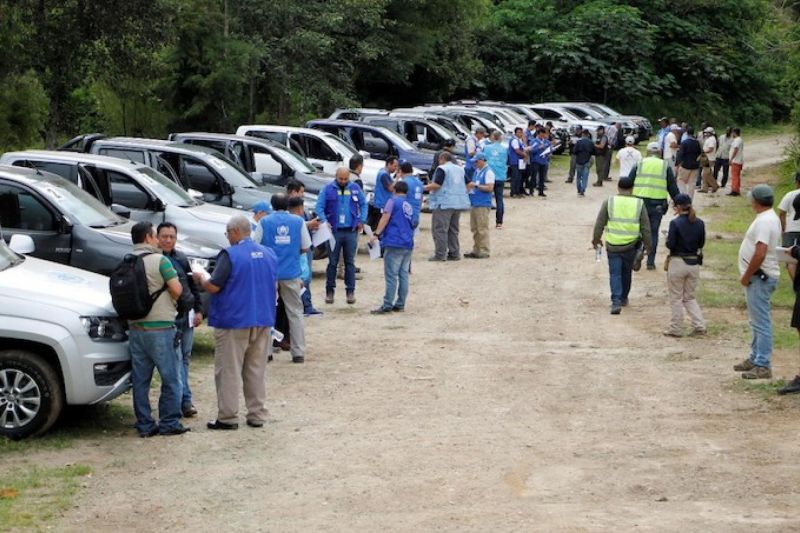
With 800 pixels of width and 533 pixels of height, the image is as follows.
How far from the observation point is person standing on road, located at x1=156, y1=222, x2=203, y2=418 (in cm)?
1052

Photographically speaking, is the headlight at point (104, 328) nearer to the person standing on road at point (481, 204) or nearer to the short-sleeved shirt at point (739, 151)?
the person standing on road at point (481, 204)

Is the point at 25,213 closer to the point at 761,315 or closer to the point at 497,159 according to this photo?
the point at 761,315

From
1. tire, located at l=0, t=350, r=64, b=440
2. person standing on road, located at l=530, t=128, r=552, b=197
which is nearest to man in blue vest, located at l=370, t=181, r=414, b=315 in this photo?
tire, located at l=0, t=350, r=64, b=440

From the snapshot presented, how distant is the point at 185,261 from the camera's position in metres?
10.8

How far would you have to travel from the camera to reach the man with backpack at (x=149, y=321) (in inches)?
396

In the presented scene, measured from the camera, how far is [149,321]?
10.2 m

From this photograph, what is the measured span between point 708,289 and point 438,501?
35.7ft

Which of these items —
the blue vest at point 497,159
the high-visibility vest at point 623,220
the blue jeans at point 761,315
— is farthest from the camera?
the blue vest at point 497,159

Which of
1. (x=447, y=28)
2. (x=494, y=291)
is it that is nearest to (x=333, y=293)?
(x=494, y=291)

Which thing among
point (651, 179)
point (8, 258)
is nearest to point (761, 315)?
point (651, 179)

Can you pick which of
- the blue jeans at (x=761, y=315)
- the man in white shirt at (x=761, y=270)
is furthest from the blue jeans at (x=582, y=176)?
the blue jeans at (x=761, y=315)

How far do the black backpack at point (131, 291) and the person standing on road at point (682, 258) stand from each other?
22.9 feet

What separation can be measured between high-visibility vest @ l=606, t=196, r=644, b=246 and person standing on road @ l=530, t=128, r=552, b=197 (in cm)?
1465

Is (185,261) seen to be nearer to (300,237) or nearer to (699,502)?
(300,237)
